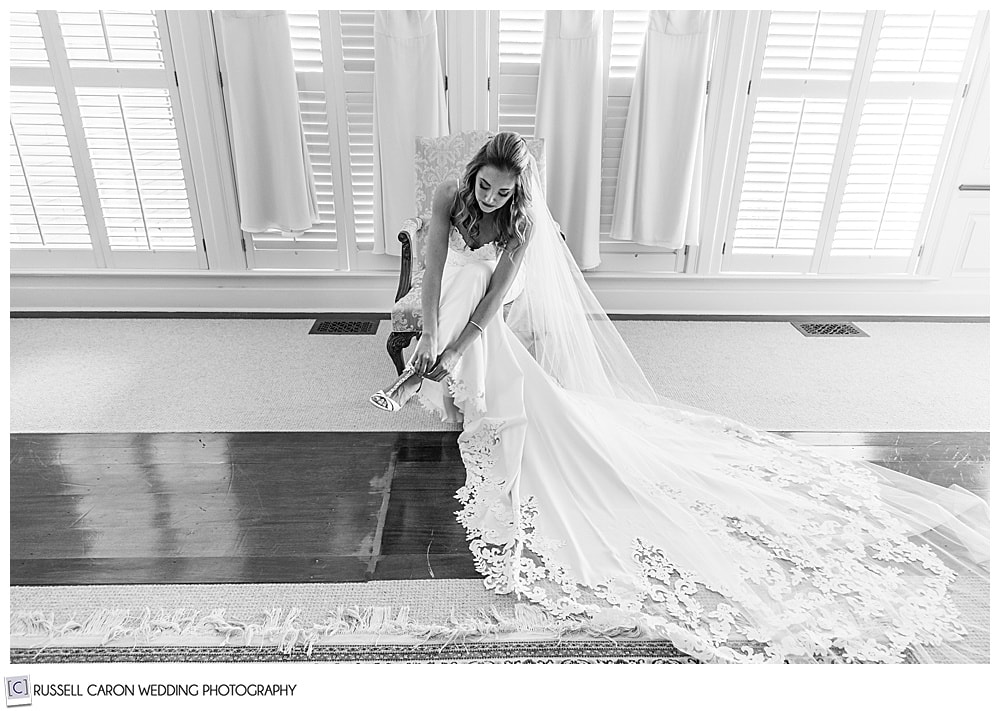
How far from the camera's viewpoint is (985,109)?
327cm

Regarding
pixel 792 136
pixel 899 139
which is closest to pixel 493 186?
pixel 792 136

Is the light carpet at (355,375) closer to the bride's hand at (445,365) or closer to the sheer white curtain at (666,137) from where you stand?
the bride's hand at (445,365)

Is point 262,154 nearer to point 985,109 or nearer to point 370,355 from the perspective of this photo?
point 370,355

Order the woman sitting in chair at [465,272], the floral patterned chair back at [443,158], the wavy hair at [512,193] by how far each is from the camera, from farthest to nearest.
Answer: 1. the floral patterned chair back at [443,158]
2. the woman sitting in chair at [465,272]
3. the wavy hair at [512,193]

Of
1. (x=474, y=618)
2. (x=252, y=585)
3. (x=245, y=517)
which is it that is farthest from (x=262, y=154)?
(x=474, y=618)

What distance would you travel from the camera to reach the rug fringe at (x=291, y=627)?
1.59 m

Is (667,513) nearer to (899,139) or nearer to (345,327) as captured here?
(345,327)

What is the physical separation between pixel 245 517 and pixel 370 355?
4.00 ft

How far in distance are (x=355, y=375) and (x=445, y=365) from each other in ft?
2.87

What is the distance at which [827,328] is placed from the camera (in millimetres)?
3525

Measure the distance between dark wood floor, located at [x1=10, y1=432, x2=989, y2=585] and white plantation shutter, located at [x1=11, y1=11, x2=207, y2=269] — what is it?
142 centimetres

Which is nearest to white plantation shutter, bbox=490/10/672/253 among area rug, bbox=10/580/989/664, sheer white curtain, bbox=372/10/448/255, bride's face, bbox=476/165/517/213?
sheer white curtain, bbox=372/10/448/255

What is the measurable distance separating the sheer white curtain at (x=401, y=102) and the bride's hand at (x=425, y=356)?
132 cm

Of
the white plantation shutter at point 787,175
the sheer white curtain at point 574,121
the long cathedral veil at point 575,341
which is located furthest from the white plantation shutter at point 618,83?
the long cathedral veil at point 575,341
